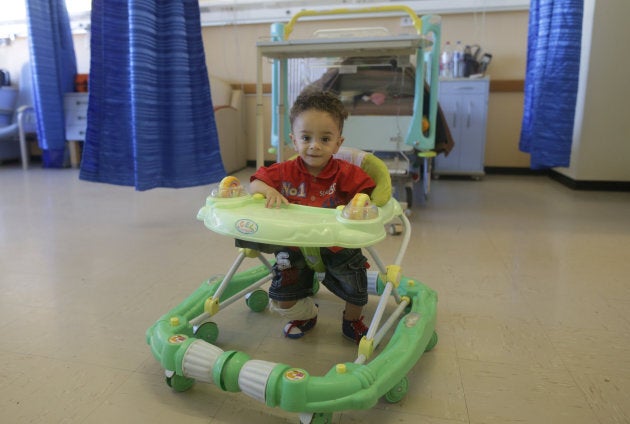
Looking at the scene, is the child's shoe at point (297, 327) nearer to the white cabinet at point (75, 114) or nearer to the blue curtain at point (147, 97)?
the blue curtain at point (147, 97)

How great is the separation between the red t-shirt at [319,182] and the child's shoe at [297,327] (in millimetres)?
313

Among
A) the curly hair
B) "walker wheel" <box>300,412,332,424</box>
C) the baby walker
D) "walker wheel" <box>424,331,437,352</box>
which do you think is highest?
the curly hair

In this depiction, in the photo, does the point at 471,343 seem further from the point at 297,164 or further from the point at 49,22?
the point at 49,22

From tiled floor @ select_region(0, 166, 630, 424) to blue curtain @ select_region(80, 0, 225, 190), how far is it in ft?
0.96

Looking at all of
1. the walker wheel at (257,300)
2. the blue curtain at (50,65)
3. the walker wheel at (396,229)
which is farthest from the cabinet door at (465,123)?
the blue curtain at (50,65)

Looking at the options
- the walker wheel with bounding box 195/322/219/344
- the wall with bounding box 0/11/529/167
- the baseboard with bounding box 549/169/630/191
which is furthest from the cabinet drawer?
the walker wheel with bounding box 195/322/219/344

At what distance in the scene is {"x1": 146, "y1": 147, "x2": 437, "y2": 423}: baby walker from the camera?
2.45ft

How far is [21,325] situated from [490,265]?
4.78 feet

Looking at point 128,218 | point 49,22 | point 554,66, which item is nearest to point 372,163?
point 128,218

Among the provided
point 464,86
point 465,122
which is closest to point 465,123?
point 465,122

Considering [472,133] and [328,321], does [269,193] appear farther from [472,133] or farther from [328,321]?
[472,133]

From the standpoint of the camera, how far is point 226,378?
2.61 ft

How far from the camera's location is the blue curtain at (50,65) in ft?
11.4

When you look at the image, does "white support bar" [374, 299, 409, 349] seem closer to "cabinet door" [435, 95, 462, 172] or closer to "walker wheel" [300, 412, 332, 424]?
"walker wheel" [300, 412, 332, 424]
